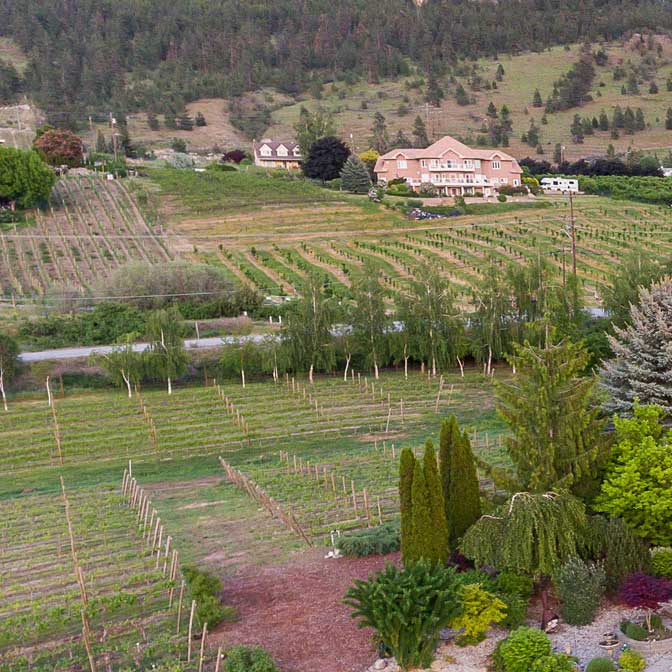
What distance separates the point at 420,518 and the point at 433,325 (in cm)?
2276

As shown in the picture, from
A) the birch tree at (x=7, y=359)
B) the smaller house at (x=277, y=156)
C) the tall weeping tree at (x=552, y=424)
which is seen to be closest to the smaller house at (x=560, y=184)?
the smaller house at (x=277, y=156)

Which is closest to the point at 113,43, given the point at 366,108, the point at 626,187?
the point at 366,108

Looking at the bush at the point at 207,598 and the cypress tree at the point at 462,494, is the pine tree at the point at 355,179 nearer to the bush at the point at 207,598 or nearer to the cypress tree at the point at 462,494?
the cypress tree at the point at 462,494

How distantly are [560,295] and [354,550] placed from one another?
75.4ft

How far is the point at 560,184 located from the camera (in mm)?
85312

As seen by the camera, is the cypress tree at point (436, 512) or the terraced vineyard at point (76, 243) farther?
the terraced vineyard at point (76, 243)

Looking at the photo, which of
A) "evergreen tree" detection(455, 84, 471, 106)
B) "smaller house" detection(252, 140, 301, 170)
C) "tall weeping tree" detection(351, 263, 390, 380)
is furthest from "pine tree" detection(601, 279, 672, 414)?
"evergreen tree" detection(455, 84, 471, 106)

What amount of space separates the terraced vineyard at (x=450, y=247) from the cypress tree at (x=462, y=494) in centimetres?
3257

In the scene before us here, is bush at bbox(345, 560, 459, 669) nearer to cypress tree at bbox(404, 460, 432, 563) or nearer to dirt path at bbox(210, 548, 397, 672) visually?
dirt path at bbox(210, 548, 397, 672)

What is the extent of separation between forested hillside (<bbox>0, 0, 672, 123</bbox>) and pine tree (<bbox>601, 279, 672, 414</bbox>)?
419 feet

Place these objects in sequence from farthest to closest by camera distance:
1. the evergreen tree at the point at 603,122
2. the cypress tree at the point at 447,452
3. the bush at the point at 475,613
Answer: the evergreen tree at the point at 603,122 < the cypress tree at the point at 447,452 < the bush at the point at 475,613

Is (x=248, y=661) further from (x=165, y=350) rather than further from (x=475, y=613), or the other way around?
(x=165, y=350)

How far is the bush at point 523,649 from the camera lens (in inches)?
520

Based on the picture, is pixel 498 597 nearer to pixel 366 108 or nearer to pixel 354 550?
pixel 354 550
